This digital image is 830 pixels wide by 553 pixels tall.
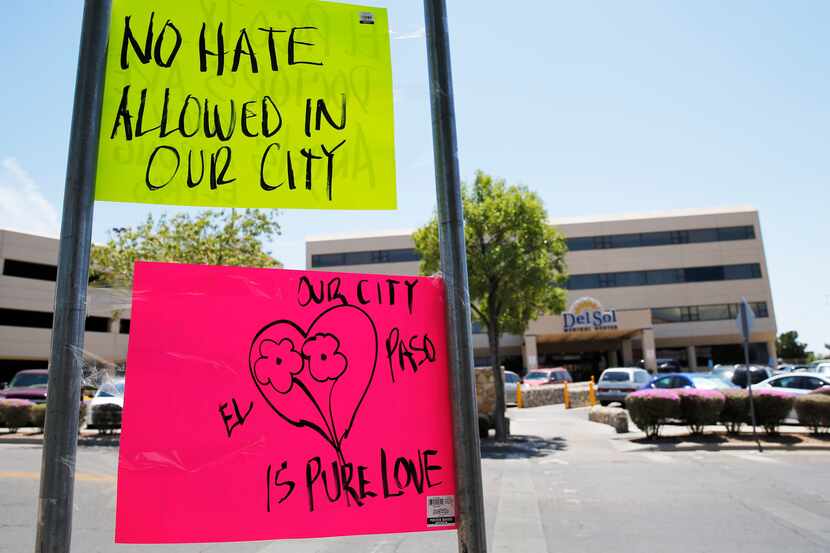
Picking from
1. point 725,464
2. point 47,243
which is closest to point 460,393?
point 725,464

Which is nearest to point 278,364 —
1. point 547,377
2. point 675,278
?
point 547,377

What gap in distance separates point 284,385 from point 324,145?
92 cm

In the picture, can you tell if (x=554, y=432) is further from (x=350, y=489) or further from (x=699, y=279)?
(x=699, y=279)

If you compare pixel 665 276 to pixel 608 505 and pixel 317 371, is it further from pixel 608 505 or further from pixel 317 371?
pixel 317 371

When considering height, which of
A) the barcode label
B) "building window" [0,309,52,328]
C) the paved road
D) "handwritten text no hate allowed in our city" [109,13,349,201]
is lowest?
the paved road

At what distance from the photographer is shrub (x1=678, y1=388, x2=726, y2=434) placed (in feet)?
43.4

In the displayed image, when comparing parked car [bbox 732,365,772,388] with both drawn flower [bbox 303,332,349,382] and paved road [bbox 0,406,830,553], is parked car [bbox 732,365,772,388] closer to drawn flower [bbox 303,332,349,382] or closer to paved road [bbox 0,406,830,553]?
paved road [bbox 0,406,830,553]

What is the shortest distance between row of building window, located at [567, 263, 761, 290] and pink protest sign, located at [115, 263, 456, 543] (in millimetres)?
49808

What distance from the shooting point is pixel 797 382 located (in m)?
16.7

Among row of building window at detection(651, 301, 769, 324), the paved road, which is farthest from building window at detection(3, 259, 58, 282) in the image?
row of building window at detection(651, 301, 769, 324)

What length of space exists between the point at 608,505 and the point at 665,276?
1857 inches

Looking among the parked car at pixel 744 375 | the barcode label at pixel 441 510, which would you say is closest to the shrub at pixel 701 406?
the parked car at pixel 744 375

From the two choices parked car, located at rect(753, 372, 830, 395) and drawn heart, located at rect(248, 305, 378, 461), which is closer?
→ drawn heart, located at rect(248, 305, 378, 461)

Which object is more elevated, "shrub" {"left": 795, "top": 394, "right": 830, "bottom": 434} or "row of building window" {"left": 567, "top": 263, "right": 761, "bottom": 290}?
"row of building window" {"left": 567, "top": 263, "right": 761, "bottom": 290}
